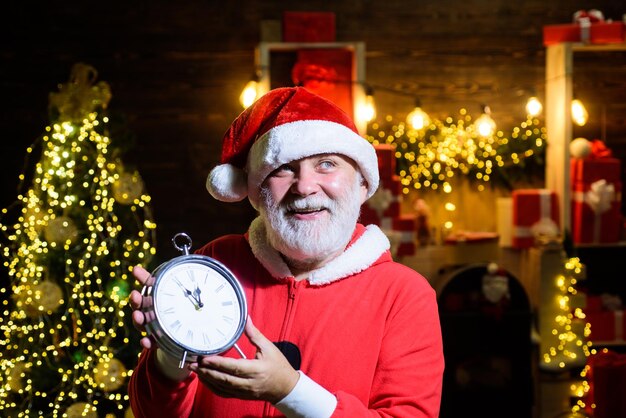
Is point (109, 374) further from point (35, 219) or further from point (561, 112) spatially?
point (561, 112)

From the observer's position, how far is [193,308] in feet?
4.79

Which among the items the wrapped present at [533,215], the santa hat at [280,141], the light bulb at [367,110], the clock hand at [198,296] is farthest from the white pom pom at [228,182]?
the wrapped present at [533,215]

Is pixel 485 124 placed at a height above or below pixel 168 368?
above

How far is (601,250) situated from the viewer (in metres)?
4.94

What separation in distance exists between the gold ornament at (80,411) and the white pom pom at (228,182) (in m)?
2.11

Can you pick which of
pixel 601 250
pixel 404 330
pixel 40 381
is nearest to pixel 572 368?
pixel 601 250

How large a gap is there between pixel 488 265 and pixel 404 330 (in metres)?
2.84

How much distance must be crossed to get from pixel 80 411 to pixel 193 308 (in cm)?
234

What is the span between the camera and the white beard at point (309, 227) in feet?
5.33

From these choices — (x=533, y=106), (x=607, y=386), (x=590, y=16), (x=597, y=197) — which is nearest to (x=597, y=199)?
(x=597, y=197)

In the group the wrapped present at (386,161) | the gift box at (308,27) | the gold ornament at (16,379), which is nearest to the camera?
the gold ornament at (16,379)

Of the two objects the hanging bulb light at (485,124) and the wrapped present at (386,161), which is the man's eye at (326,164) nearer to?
the wrapped present at (386,161)

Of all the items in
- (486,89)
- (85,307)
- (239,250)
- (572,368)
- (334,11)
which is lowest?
(572,368)

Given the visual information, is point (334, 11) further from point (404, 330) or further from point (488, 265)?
point (404, 330)
